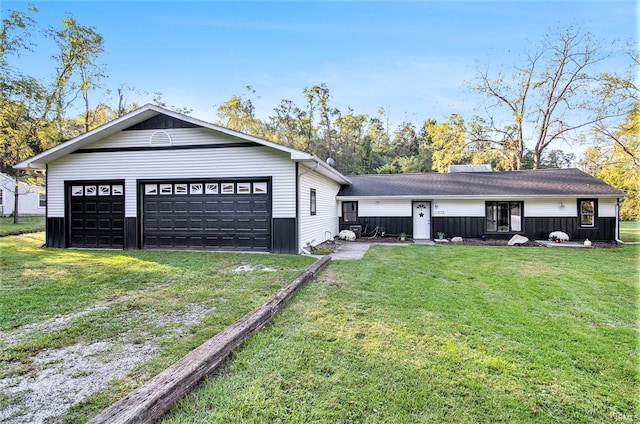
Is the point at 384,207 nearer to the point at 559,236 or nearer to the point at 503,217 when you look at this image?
the point at 503,217

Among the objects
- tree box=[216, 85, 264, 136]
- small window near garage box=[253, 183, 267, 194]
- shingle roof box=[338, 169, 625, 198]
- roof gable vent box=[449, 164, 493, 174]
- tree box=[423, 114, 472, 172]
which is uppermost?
tree box=[216, 85, 264, 136]

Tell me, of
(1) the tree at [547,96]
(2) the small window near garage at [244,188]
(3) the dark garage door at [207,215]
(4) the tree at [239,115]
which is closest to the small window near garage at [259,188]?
(3) the dark garage door at [207,215]

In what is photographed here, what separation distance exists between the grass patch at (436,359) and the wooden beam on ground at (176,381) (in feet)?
0.32

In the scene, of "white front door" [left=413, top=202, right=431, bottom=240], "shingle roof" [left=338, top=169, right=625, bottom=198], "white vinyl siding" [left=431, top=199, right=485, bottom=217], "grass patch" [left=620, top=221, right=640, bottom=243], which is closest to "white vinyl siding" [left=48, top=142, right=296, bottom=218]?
"shingle roof" [left=338, top=169, right=625, bottom=198]

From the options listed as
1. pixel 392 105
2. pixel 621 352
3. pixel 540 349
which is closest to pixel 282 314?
pixel 540 349

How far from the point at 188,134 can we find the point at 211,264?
4.37 meters

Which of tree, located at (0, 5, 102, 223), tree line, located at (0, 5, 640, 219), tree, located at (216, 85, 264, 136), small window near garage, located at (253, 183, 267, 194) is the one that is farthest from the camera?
tree, located at (216, 85, 264, 136)

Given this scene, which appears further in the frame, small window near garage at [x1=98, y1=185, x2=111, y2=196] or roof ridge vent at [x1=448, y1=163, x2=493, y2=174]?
roof ridge vent at [x1=448, y1=163, x2=493, y2=174]

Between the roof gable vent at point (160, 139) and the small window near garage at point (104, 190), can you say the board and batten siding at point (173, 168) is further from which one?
the small window near garage at point (104, 190)

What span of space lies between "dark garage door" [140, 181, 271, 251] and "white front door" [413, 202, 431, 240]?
746 cm

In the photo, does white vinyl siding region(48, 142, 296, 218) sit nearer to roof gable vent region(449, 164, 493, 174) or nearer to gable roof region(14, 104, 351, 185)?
gable roof region(14, 104, 351, 185)

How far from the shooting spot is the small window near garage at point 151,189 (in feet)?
31.8

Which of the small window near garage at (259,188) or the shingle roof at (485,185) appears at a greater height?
the shingle roof at (485,185)

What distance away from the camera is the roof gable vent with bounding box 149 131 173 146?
938cm
